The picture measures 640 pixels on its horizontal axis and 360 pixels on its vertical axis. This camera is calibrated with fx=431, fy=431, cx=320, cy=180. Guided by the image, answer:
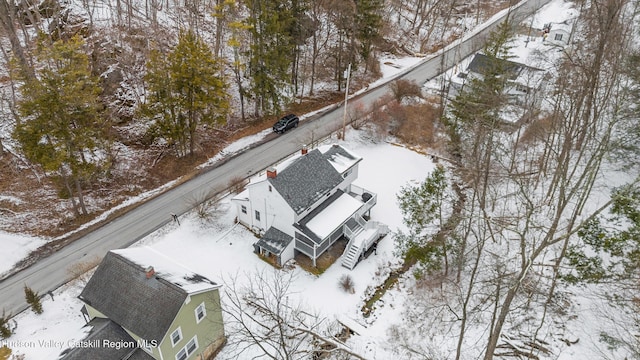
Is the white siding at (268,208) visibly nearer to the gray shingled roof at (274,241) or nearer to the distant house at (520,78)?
the gray shingled roof at (274,241)

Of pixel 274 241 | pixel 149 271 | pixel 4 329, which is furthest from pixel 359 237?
pixel 4 329

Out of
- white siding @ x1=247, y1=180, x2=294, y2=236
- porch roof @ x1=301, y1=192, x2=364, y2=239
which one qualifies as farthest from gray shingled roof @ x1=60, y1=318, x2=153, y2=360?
porch roof @ x1=301, y1=192, x2=364, y2=239

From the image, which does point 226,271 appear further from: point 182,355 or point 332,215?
point 332,215

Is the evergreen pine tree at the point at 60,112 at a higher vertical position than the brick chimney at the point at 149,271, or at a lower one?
higher

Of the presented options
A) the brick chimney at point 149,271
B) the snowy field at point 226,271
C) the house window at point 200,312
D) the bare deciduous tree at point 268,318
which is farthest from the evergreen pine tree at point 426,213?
the brick chimney at point 149,271

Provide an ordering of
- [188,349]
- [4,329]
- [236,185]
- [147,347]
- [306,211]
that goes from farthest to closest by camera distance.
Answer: [236,185] → [306,211] → [4,329] → [188,349] → [147,347]

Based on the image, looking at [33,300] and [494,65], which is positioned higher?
[494,65]

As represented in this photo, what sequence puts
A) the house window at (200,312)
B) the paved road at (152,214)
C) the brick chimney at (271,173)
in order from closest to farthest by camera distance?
1. the house window at (200,312)
2. the paved road at (152,214)
3. the brick chimney at (271,173)
